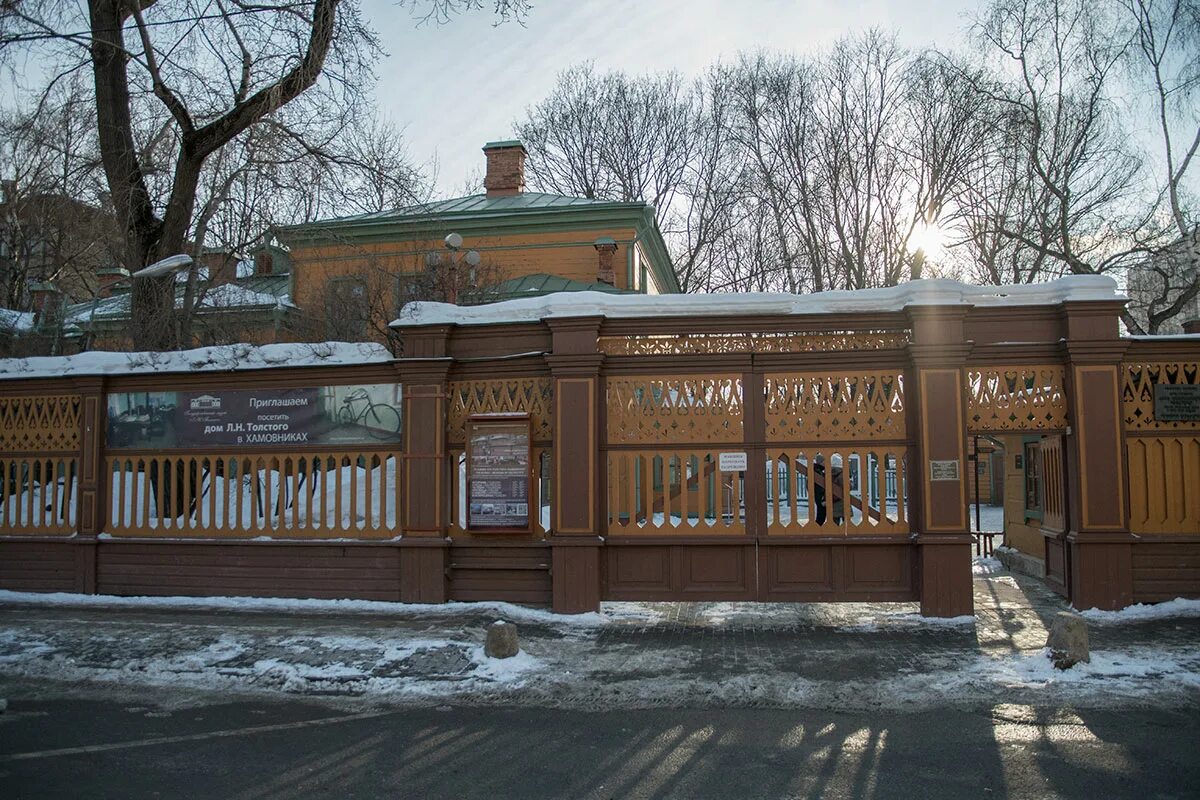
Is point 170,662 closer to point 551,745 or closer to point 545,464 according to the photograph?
point 551,745

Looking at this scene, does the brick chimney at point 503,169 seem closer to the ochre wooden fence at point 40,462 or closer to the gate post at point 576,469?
the ochre wooden fence at point 40,462

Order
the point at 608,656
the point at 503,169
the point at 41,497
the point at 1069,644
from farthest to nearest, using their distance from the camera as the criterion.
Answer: the point at 503,169 < the point at 41,497 < the point at 608,656 < the point at 1069,644

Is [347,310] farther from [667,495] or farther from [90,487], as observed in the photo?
[667,495]

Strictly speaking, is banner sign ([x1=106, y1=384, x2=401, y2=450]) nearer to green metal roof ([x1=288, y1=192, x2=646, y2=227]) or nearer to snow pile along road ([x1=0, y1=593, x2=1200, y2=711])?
snow pile along road ([x1=0, y1=593, x2=1200, y2=711])

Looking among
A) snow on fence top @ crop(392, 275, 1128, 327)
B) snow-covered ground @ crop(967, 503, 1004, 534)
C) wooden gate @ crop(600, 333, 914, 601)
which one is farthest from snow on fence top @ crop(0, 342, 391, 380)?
snow-covered ground @ crop(967, 503, 1004, 534)

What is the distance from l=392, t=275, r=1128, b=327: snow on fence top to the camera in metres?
8.74

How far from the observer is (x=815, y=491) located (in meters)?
9.41

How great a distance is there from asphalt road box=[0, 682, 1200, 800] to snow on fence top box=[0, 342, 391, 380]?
14.1 ft

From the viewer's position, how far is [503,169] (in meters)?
27.1

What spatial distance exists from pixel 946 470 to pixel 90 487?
31.0 ft

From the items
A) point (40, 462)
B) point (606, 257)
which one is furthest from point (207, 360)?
point (606, 257)

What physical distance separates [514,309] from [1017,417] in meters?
5.25

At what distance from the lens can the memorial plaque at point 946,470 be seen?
8.58 metres

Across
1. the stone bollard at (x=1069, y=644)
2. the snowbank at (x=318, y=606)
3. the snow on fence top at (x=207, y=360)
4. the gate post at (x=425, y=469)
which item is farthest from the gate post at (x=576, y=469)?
the stone bollard at (x=1069, y=644)
